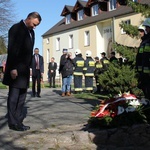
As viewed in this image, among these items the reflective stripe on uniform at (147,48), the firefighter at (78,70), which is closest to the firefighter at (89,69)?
the firefighter at (78,70)

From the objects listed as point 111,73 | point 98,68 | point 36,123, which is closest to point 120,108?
point 36,123

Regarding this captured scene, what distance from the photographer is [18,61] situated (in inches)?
243

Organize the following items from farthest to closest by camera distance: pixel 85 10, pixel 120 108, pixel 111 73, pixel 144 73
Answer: pixel 85 10
pixel 111 73
pixel 120 108
pixel 144 73

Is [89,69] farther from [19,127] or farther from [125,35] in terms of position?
[125,35]

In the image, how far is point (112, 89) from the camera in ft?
37.3

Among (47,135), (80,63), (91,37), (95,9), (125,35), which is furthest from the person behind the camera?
(95,9)

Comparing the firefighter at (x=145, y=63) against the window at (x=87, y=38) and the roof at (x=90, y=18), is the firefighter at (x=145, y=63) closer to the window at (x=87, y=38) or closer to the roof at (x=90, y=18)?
the roof at (x=90, y=18)

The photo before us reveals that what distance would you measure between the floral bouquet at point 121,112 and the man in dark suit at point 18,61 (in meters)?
1.30

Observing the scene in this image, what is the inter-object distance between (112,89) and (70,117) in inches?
153

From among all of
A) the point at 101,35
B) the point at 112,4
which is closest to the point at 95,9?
the point at 112,4

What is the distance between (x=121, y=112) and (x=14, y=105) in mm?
1897

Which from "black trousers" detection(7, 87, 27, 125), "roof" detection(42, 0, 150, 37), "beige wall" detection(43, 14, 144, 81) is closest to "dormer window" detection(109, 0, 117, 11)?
"roof" detection(42, 0, 150, 37)

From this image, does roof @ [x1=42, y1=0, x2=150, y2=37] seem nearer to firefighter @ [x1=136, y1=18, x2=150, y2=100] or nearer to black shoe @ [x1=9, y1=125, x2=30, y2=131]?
firefighter @ [x1=136, y1=18, x2=150, y2=100]

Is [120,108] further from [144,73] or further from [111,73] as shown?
[111,73]
